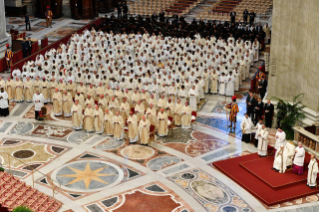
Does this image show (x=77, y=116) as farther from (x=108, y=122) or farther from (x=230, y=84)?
(x=230, y=84)

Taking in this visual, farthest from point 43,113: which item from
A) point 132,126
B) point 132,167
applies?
point 132,167

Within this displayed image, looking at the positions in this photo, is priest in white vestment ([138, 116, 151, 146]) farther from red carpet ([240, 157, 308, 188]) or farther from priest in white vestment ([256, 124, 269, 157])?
priest in white vestment ([256, 124, 269, 157])

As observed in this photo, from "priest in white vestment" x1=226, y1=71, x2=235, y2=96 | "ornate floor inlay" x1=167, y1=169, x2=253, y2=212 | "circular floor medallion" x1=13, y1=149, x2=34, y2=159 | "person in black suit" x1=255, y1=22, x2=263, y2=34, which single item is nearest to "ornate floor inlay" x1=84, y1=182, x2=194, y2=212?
"ornate floor inlay" x1=167, y1=169, x2=253, y2=212

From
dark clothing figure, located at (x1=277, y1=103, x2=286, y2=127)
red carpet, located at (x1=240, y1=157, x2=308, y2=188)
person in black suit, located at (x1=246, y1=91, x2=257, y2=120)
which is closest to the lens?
red carpet, located at (x1=240, y1=157, x2=308, y2=188)

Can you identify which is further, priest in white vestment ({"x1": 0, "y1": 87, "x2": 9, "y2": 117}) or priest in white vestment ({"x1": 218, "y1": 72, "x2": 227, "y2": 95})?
priest in white vestment ({"x1": 218, "y1": 72, "x2": 227, "y2": 95})

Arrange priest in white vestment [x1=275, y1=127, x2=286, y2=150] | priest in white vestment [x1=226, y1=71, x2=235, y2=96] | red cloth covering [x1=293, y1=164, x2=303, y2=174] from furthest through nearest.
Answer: priest in white vestment [x1=226, y1=71, x2=235, y2=96], priest in white vestment [x1=275, y1=127, x2=286, y2=150], red cloth covering [x1=293, y1=164, x2=303, y2=174]

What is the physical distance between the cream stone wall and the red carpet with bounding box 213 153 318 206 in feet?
12.0

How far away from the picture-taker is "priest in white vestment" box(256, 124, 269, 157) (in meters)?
17.9

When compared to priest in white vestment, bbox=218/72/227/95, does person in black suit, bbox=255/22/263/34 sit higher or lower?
higher

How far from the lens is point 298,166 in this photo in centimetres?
1692

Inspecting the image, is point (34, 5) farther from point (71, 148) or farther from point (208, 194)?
point (208, 194)

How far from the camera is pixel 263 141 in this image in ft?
58.8

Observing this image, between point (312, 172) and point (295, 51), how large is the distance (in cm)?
527

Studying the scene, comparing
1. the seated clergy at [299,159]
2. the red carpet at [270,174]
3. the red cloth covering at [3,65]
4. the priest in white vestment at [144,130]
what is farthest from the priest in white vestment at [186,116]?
the red cloth covering at [3,65]
